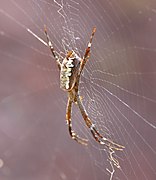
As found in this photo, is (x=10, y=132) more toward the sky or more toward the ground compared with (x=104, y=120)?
more toward the ground

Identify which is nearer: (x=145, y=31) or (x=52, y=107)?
(x=52, y=107)

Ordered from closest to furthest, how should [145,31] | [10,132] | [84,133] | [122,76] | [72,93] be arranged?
[72,93], [84,133], [122,76], [10,132], [145,31]

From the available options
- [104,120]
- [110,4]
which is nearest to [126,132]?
[104,120]

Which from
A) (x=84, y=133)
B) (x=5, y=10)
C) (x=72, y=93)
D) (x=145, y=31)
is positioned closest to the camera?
(x=72, y=93)

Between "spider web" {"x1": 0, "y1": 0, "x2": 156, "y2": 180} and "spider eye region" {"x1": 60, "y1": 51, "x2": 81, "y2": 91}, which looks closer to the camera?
"spider eye region" {"x1": 60, "y1": 51, "x2": 81, "y2": 91}

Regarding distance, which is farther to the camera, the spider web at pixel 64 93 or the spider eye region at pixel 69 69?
the spider web at pixel 64 93

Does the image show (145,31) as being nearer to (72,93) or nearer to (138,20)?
(138,20)

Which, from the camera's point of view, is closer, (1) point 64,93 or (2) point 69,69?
(2) point 69,69

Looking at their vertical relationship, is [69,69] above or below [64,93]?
above
